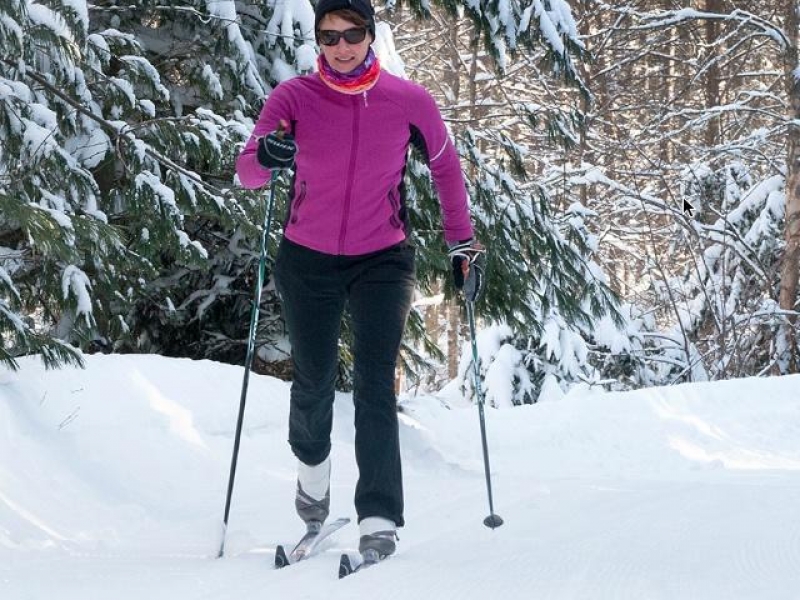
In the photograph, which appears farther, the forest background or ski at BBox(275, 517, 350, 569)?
the forest background

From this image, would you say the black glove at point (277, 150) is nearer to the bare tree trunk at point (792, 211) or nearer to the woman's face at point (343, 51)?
the woman's face at point (343, 51)

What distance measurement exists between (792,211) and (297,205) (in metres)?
9.88

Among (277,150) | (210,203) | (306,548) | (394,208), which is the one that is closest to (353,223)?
(394,208)

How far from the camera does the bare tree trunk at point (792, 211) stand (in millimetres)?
12203

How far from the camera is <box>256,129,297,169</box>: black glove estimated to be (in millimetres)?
3318

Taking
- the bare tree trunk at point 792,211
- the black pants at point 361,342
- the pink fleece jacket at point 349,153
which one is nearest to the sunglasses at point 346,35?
the pink fleece jacket at point 349,153

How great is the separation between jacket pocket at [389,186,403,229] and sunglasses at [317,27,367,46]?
1.53ft

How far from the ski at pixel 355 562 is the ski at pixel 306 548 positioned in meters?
0.22

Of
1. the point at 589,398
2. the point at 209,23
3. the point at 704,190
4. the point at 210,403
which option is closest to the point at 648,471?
the point at 589,398

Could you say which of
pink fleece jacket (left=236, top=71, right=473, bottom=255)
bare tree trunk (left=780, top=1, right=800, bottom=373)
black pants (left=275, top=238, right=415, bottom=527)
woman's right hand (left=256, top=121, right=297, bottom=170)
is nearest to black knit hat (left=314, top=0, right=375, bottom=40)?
pink fleece jacket (left=236, top=71, right=473, bottom=255)

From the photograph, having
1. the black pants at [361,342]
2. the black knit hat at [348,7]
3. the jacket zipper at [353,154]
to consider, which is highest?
the black knit hat at [348,7]

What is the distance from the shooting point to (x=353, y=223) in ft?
11.3

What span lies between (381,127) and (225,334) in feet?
15.8

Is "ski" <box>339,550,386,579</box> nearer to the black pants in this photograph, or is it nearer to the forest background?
the black pants
